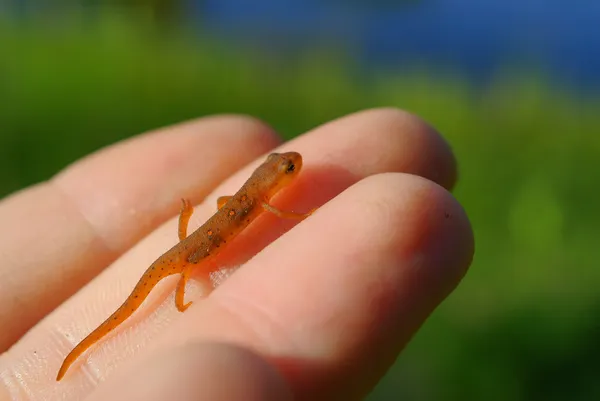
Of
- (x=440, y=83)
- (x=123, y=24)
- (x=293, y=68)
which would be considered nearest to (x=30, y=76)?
(x=123, y=24)

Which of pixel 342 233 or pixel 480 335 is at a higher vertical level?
pixel 342 233

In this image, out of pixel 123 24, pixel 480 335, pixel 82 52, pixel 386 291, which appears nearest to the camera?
pixel 386 291

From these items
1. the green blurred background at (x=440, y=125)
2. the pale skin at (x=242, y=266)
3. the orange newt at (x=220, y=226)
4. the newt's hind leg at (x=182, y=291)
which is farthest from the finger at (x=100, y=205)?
the green blurred background at (x=440, y=125)

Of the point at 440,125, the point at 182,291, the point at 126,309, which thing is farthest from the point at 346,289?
the point at 440,125

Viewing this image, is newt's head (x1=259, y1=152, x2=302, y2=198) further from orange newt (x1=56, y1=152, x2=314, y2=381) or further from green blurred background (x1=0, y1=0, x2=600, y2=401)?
green blurred background (x1=0, y1=0, x2=600, y2=401)

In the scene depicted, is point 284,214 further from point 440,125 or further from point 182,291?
point 440,125

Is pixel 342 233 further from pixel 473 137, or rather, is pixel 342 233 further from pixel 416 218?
pixel 473 137

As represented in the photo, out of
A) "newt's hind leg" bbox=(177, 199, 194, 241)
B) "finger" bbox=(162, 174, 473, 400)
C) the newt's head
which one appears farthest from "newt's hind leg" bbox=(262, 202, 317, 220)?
"finger" bbox=(162, 174, 473, 400)
